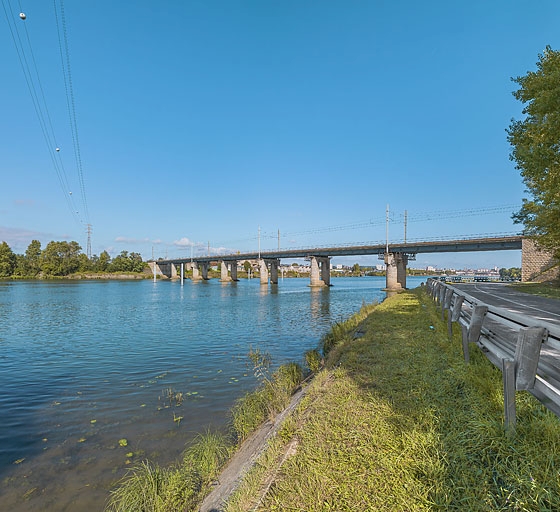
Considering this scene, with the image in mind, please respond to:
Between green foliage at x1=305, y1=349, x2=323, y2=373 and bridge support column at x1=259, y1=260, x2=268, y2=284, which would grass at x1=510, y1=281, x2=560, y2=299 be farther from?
bridge support column at x1=259, y1=260, x2=268, y2=284

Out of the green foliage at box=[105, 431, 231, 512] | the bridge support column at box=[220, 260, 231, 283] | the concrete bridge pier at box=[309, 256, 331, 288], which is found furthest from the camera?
the bridge support column at box=[220, 260, 231, 283]

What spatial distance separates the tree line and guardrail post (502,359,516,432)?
160845mm

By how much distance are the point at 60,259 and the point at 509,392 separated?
167 metres

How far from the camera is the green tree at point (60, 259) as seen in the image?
13546cm

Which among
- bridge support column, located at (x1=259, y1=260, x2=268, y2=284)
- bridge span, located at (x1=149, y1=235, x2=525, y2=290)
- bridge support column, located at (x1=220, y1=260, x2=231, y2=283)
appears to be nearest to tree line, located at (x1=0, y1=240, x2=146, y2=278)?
bridge span, located at (x1=149, y1=235, x2=525, y2=290)

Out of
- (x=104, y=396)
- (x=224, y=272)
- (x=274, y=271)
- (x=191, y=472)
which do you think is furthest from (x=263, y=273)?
(x=191, y=472)

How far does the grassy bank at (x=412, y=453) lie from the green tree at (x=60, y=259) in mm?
158848

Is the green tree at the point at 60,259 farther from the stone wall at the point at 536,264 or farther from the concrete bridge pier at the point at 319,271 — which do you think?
the stone wall at the point at 536,264

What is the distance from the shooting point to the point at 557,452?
3.63 meters

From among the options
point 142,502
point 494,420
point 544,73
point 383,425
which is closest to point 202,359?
point 142,502

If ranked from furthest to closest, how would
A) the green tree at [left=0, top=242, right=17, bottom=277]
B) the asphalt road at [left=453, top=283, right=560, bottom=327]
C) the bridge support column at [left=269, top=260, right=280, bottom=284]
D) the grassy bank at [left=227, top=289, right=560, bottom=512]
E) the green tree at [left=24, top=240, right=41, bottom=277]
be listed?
the green tree at [left=24, top=240, right=41, bottom=277], the green tree at [left=0, top=242, right=17, bottom=277], the bridge support column at [left=269, top=260, right=280, bottom=284], the asphalt road at [left=453, top=283, right=560, bottom=327], the grassy bank at [left=227, top=289, right=560, bottom=512]

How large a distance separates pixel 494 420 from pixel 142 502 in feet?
16.9

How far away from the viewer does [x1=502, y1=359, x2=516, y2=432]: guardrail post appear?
4.01 m

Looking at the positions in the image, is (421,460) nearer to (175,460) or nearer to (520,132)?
(175,460)
